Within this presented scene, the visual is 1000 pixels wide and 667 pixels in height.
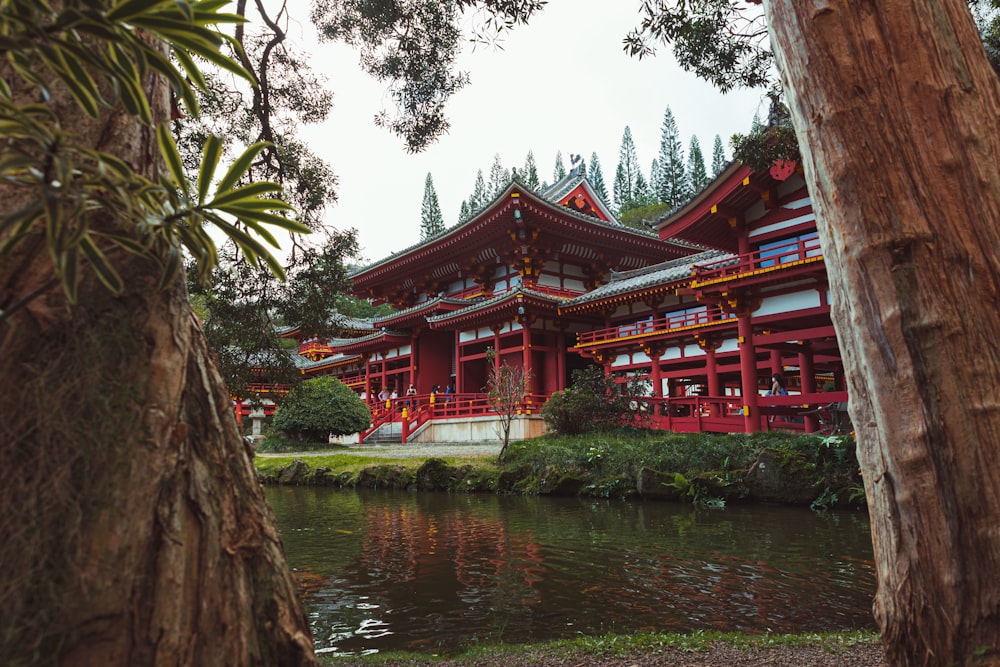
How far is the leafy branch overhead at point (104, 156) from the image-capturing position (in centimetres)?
98

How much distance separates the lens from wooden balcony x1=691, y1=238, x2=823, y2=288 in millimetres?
11781

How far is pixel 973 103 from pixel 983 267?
54cm

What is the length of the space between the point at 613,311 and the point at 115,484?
18128mm

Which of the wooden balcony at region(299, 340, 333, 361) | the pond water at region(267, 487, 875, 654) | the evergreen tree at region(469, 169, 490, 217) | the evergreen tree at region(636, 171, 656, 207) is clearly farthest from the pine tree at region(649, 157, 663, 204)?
the pond water at region(267, 487, 875, 654)

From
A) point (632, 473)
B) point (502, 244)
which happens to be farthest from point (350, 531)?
point (502, 244)

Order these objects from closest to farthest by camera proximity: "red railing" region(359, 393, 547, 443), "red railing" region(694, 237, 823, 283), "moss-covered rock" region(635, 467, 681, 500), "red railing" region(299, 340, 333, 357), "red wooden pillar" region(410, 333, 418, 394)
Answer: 1. "moss-covered rock" region(635, 467, 681, 500)
2. "red railing" region(694, 237, 823, 283)
3. "red railing" region(359, 393, 547, 443)
4. "red wooden pillar" region(410, 333, 418, 394)
5. "red railing" region(299, 340, 333, 357)

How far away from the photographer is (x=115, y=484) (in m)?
1.22

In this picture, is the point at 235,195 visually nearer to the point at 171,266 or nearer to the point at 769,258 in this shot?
the point at 171,266

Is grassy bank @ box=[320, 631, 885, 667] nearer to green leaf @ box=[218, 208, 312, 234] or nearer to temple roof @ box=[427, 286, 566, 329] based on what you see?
green leaf @ box=[218, 208, 312, 234]

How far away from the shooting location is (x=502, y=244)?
1984cm

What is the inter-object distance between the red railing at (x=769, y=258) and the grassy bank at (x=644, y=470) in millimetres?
3664

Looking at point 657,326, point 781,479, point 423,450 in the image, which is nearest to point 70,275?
point 781,479

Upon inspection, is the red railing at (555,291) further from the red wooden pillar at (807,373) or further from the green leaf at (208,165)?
the green leaf at (208,165)

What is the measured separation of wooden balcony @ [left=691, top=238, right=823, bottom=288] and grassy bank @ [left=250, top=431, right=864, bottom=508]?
355 cm
